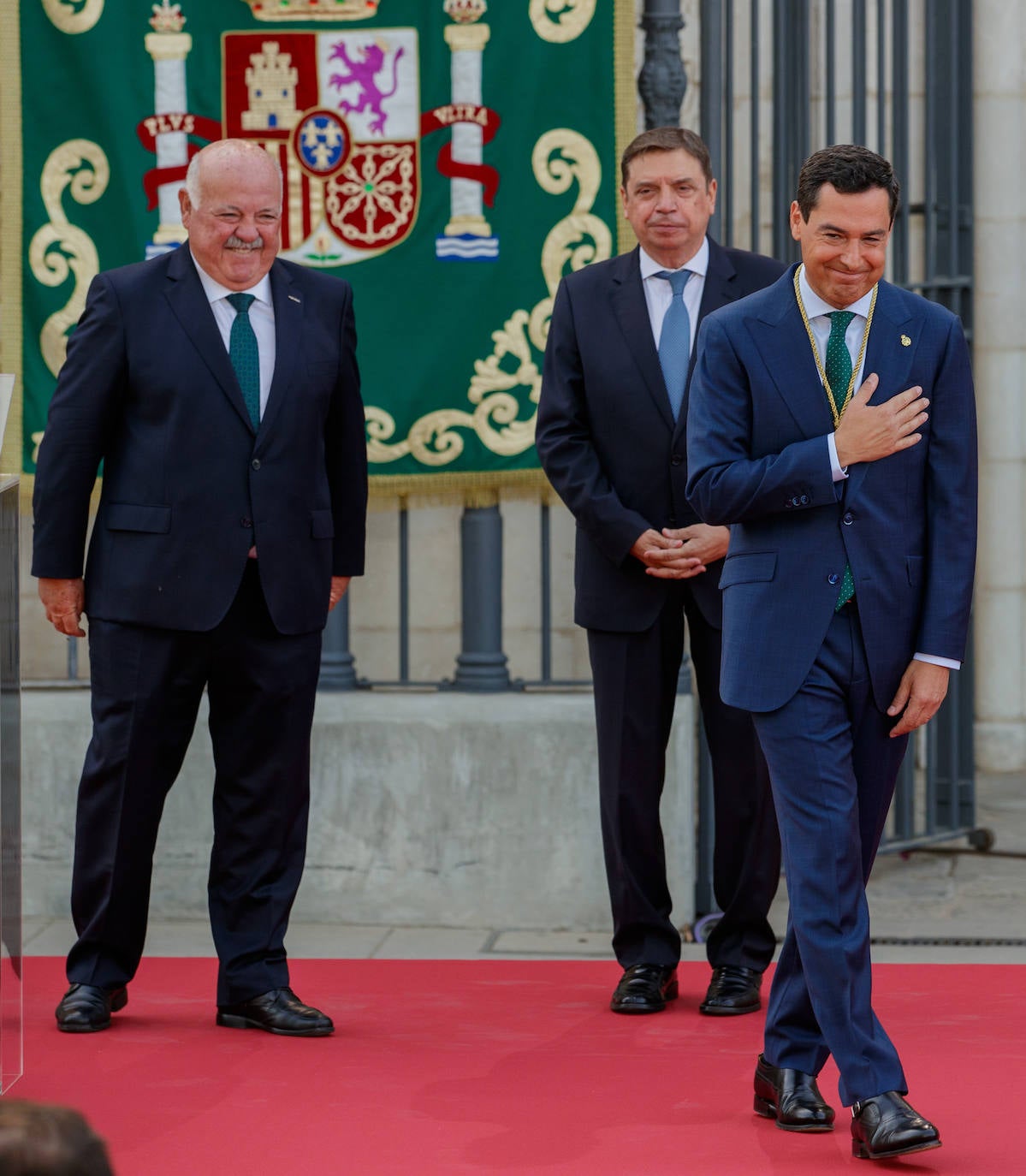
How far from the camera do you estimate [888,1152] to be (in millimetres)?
2891

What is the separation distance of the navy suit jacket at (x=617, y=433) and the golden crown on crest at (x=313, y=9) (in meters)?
1.26

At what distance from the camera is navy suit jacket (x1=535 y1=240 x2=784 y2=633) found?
13.4 ft

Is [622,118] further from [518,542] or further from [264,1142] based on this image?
[264,1142]

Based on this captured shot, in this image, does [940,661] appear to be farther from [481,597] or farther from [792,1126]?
[481,597]

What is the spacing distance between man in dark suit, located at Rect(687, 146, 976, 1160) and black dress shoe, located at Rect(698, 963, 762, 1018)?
85 centimetres

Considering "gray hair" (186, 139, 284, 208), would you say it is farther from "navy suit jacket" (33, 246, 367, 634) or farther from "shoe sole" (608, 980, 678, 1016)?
"shoe sole" (608, 980, 678, 1016)

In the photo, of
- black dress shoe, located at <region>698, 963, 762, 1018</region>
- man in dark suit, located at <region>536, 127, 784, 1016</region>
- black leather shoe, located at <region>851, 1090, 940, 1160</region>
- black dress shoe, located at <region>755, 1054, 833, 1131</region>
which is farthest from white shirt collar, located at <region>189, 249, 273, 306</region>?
black leather shoe, located at <region>851, 1090, 940, 1160</region>

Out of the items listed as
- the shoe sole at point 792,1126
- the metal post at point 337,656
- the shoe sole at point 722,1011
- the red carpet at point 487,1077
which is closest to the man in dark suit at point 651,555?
the shoe sole at point 722,1011

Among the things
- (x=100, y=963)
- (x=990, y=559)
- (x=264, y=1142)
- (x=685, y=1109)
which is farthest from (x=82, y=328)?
(x=990, y=559)

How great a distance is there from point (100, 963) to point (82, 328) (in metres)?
1.33

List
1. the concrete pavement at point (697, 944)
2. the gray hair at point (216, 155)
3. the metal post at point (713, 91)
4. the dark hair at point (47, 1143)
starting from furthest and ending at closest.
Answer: the metal post at point (713, 91) < the concrete pavement at point (697, 944) < the gray hair at point (216, 155) < the dark hair at point (47, 1143)

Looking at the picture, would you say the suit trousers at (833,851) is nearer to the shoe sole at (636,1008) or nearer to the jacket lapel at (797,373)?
the jacket lapel at (797,373)

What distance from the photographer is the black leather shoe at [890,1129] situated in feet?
9.44

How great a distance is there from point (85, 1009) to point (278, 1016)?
0.41 meters
